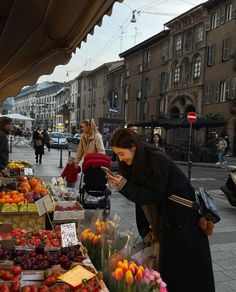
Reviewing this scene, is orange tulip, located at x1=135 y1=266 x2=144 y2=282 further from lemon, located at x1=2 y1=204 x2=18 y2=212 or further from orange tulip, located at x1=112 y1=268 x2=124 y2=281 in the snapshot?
lemon, located at x1=2 y1=204 x2=18 y2=212

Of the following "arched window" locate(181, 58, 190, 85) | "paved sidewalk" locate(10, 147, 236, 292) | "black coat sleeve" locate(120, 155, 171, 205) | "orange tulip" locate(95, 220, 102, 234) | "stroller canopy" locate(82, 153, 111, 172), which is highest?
"arched window" locate(181, 58, 190, 85)

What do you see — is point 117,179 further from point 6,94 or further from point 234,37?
point 234,37

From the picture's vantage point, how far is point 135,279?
283 cm

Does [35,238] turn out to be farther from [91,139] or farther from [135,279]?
[91,139]

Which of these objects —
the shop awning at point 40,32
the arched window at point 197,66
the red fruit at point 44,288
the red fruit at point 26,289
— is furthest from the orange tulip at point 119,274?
the arched window at point 197,66

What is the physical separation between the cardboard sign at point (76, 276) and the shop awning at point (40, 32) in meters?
2.03

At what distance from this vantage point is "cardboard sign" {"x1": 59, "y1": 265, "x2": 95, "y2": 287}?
9.33ft

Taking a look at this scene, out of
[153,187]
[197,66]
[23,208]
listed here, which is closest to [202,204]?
[153,187]

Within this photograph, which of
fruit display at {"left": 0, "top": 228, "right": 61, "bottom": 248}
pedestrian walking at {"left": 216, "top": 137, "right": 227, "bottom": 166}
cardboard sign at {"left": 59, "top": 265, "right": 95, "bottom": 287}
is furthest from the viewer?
pedestrian walking at {"left": 216, "top": 137, "right": 227, "bottom": 166}

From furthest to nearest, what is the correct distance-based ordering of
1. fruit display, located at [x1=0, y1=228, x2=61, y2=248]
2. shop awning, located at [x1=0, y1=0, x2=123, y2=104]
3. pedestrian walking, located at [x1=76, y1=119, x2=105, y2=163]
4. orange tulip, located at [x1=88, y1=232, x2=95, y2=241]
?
Answer: 1. pedestrian walking, located at [x1=76, y1=119, x2=105, y2=163]
2. fruit display, located at [x1=0, y1=228, x2=61, y2=248]
3. orange tulip, located at [x1=88, y1=232, x2=95, y2=241]
4. shop awning, located at [x1=0, y1=0, x2=123, y2=104]

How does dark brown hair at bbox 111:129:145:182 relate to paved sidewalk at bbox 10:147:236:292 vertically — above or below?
above

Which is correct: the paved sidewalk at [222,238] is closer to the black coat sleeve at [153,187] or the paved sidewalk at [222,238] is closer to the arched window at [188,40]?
the black coat sleeve at [153,187]

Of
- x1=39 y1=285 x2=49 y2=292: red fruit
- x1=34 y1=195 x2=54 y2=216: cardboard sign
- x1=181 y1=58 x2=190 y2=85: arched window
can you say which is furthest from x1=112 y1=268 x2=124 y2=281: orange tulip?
x1=181 y1=58 x2=190 y2=85: arched window

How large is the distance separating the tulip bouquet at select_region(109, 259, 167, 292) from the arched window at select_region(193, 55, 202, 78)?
34492 mm
